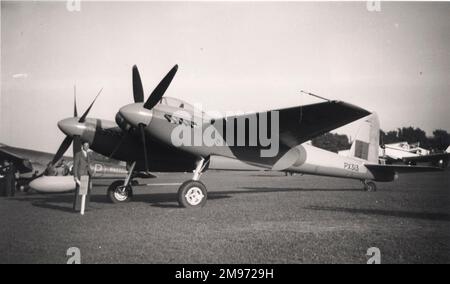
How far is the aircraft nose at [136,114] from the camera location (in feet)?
27.9

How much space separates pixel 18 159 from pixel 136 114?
11.8m

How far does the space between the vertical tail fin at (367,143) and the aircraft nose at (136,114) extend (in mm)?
9217

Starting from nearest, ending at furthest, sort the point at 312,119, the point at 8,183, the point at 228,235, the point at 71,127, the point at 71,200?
the point at 228,235
the point at 312,119
the point at 71,127
the point at 71,200
the point at 8,183

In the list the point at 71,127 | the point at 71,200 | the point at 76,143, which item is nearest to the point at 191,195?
the point at 76,143

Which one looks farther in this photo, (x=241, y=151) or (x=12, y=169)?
(x=12, y=169)

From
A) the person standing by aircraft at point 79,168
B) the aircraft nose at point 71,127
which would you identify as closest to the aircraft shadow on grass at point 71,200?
the person standing by aircraft at point 79,168

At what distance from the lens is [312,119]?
30.8 feet

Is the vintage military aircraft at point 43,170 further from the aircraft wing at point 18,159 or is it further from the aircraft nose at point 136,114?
the aircraft nose at point 136,114


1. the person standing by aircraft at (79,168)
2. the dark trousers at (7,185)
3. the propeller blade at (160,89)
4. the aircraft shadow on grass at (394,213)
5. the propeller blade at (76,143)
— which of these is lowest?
the dark trousers at (7,185)

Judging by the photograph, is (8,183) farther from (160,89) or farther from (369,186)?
(369,186)

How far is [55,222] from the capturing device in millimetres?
6941
